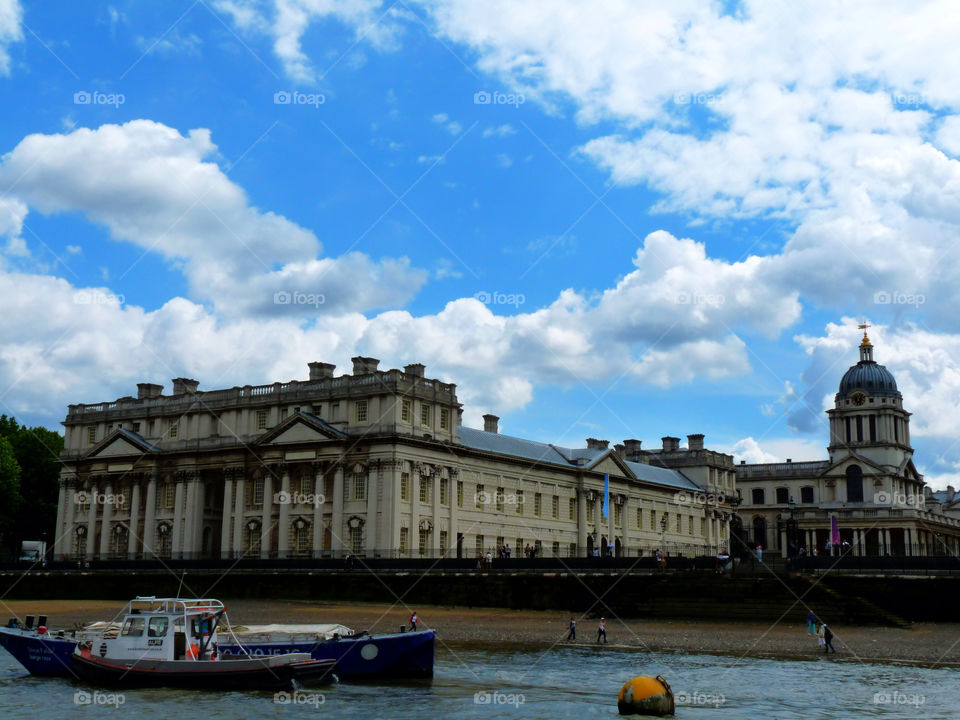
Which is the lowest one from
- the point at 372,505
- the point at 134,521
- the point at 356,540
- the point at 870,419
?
the point at 356,540

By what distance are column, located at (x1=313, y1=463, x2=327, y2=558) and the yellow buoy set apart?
169 ft

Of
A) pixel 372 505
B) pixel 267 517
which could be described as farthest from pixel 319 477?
pixel 267 517

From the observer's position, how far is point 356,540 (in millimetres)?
74375

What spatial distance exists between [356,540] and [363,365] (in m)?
12.1

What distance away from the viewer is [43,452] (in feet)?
332

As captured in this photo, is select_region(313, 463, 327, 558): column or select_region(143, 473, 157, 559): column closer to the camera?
select_region(313, 463, 327, 558): column

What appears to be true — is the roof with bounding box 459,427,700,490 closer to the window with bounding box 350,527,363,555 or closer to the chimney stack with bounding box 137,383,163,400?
the window with bounding box 350,527,363,555

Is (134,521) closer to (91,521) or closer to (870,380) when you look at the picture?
(91,521)

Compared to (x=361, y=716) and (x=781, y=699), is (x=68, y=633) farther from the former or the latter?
(x=781, y=699)

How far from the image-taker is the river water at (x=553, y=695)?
2702 cm

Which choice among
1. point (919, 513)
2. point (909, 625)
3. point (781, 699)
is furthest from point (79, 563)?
point (919, 513)

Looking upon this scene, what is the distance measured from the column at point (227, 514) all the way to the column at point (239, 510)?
0.43 m

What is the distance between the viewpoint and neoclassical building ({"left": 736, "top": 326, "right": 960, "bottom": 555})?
117250 mm

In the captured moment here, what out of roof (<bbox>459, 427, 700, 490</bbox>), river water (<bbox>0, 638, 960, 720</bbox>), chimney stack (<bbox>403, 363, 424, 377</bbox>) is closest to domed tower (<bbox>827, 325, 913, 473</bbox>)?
roof (<bbox>459, 427, 700, 490</bbox>)
